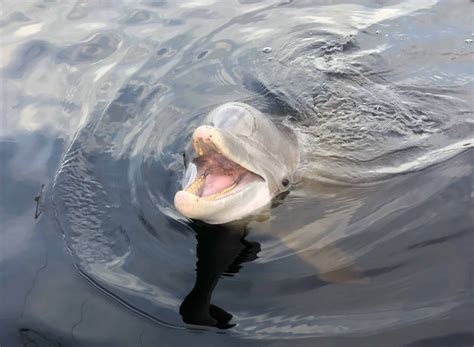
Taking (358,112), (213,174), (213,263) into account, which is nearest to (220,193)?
(213,174)

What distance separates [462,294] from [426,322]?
1.54 ft

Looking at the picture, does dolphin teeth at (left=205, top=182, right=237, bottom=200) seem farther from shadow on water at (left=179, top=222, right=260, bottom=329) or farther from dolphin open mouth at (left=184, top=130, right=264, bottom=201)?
shadow on water at (left=179, top=222, right=260, bottom=329)

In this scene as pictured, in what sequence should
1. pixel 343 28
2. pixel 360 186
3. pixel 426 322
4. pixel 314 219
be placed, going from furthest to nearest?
pixel 343 28
pixel 360 186
pixel 314 219
pixel 426 322

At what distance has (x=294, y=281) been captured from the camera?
4.90m

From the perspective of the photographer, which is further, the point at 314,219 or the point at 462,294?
the point at 314,219

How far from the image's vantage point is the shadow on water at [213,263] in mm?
4590

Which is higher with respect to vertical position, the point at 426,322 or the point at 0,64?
the point at 0,64

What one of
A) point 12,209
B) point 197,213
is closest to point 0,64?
point 12,209

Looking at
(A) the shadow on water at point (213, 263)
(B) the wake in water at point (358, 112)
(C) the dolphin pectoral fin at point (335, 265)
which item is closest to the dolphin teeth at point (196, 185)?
(A) the shadow on water at point (213, 263)

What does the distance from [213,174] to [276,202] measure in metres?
0.76

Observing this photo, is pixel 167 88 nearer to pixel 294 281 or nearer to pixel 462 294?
pixel 294 281

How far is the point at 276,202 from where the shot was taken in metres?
5.96

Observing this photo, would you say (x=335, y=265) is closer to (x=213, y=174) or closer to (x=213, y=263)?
(x=213, y=263)

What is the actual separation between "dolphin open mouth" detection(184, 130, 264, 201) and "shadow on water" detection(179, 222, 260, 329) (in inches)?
15.2
